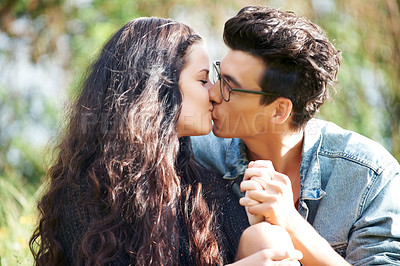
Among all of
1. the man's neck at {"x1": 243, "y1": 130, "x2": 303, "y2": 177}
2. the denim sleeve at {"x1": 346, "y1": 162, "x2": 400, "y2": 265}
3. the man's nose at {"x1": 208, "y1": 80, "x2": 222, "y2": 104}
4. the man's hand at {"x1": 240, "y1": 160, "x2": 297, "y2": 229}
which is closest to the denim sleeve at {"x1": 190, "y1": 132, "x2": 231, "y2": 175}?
the man's neck at {"x1": 243, "y1": 130, "x2": 303, "y2": 177}

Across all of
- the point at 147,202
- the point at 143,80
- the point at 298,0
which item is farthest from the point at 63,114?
the point at 298,0

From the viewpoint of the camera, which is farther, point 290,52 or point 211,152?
point 211,152

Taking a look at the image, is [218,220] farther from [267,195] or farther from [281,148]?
[281,148]

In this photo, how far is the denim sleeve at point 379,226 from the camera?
2.59 metres

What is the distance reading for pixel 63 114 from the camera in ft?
9.59

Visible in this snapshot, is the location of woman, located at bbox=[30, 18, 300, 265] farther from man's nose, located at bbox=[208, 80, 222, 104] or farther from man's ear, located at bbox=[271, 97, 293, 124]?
man's ear, located at bbox=[271, 97, 293, 124]

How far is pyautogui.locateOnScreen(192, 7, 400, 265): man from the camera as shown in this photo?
2684mm

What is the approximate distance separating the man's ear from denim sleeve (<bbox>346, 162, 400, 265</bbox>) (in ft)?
1.98

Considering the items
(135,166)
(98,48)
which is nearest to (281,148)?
(135,166)

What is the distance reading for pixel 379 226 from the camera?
264cm

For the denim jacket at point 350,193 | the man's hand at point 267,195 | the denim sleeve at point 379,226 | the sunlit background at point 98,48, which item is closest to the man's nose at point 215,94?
the denim jacket at point 350,193

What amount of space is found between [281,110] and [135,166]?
0.99m

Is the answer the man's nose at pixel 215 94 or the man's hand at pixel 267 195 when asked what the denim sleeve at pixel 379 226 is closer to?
the man's hand at pixel 267 195

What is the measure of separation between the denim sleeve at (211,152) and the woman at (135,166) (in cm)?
34
